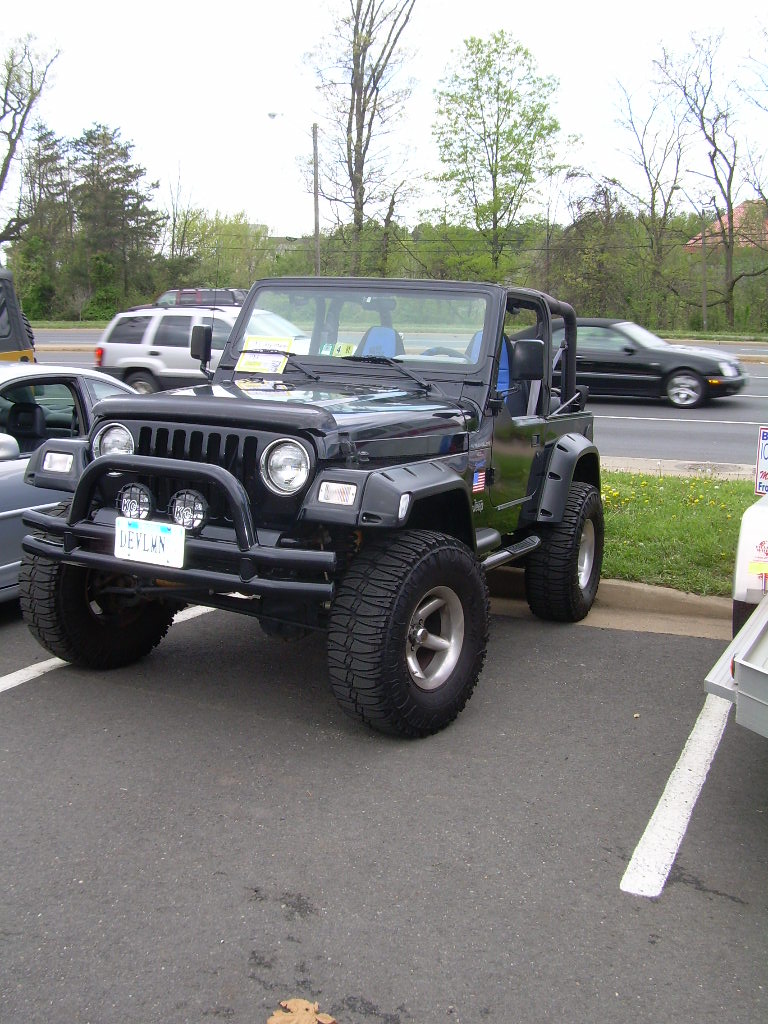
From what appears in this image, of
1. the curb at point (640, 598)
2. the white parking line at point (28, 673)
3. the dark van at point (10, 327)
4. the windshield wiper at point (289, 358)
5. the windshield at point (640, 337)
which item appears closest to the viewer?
the white parking line at point (28, 673)

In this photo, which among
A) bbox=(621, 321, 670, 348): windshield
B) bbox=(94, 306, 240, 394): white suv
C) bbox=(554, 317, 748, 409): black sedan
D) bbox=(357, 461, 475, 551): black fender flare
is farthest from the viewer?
bbox=(621, 321, 670, 348): windshield

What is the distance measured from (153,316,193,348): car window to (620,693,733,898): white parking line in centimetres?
1317

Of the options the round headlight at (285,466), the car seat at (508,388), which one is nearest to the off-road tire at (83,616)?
the round headlight at (285,466)

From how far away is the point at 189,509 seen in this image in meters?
3.94

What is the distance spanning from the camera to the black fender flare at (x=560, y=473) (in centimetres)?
559

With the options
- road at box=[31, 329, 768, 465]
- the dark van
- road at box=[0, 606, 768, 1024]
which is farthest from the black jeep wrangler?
road at box=[31, 329, 768, 465]

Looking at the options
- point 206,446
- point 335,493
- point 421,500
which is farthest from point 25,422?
point 335,493

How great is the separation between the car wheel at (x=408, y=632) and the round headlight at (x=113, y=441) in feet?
3.63

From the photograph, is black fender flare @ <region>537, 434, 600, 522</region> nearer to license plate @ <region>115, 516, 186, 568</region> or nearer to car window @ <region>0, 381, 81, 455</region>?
license plate @ <region>115, 516, 186, 568</region>

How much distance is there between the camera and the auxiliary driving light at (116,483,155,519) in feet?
13.2

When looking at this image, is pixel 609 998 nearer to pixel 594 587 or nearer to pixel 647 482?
pixel 594 587

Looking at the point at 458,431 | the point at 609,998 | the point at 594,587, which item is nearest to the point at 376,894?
the point at 609,998

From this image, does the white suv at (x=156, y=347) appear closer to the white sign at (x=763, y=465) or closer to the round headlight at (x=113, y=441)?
the round headlight at (x=113, y=441)

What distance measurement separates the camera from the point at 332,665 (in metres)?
3.84
